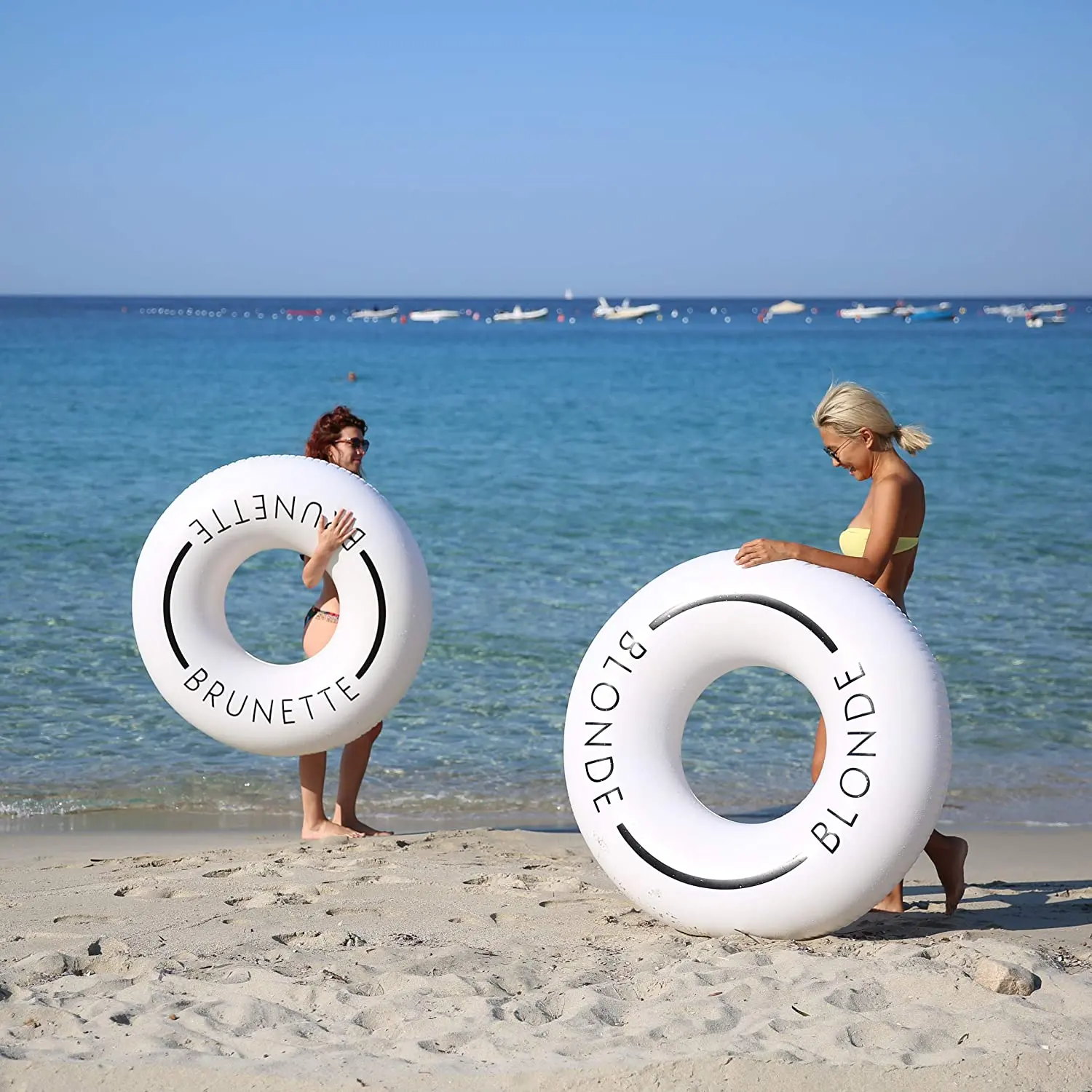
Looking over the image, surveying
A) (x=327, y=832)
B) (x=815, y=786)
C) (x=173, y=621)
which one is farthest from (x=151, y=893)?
(x=815, y=786)

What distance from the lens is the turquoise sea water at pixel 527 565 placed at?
604 centimetres

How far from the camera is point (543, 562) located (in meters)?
10.5

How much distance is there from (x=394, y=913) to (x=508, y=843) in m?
1.00

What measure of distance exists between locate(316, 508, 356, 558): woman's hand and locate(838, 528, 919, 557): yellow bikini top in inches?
67.1

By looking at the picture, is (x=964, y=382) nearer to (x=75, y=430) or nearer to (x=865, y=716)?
(x=75, y=430)

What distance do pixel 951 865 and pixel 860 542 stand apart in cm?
97

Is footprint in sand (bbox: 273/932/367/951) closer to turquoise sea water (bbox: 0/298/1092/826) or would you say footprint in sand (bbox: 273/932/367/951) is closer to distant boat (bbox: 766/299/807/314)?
turquoise sea water (bbox: 0/298/1092/826)

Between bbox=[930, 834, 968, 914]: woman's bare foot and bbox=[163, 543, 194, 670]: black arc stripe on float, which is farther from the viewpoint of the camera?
bbox=[163, 543, 194, 670]: black arc stripe on float

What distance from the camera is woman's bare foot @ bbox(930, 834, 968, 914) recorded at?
4.00m

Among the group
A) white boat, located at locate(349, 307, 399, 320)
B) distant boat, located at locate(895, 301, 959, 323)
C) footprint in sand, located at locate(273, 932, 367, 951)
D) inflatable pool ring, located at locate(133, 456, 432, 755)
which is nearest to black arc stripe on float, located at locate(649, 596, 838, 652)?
footprint in sand, located at locate(273, 932, 367, 951)

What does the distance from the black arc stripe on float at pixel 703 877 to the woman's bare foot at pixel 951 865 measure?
737mm

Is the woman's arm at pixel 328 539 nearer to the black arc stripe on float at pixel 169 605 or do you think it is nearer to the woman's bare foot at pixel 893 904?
the black arc stripe on float at pixel 169 605

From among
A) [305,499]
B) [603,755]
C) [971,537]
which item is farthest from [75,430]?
[603,755]

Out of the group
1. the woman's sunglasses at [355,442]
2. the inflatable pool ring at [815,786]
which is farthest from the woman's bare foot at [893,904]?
the woman's sunglasses at [355,442]
